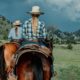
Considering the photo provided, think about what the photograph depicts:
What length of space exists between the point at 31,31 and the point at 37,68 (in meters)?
0.89

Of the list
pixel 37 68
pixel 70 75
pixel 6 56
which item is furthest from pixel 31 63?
pixel 70 75

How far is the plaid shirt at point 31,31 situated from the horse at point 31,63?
0.47m

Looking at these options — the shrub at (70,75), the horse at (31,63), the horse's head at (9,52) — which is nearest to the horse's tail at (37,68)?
the horse at (31,63)

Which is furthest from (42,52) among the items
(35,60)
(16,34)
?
(16,34)

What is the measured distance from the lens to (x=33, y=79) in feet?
44.5

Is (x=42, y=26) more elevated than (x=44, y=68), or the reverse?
(x=42, y=26)

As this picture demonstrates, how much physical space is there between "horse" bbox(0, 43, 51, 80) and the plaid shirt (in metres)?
0.47

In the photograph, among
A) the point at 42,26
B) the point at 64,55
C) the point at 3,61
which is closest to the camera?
the point at 42,26

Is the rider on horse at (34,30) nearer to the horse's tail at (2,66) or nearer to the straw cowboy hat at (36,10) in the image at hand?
the straw cowboy hat at (36,10)

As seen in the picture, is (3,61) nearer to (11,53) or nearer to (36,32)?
(11,53)

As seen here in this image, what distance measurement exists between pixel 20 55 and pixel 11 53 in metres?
1.45

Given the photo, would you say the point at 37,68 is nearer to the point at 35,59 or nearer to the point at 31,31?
the point at 35,59

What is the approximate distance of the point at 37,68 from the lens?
534 inches

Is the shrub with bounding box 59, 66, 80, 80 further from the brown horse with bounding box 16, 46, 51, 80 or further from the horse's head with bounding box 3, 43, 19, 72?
the brown horse with bounding box 16, 46, 51, 80
